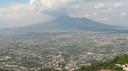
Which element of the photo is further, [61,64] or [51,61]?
[51,61]

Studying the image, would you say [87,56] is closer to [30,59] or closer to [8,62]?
[30,59]

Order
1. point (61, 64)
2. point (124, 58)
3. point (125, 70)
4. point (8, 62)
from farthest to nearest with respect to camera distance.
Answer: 1. point (8, 62)
2. point (61, 64)
3. point (124, 58)
4. point (125, 70)

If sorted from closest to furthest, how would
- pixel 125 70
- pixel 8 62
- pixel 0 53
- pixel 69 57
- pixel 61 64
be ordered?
1. pixel 125 70
2. pixel 61 64
3. pixel 8 62
4. pixel 69 57
5. pixel 0 53

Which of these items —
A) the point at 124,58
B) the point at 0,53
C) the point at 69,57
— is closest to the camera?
the point at 124,58

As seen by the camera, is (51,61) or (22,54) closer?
(51,61)

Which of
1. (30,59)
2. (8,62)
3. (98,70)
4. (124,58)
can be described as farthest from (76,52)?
(98,70)

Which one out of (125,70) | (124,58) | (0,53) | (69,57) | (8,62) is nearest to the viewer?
(125,70)

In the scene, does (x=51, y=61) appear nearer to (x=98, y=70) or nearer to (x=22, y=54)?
(x=22, y=54)

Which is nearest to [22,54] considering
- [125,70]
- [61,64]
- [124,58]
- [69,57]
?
[69,57]
